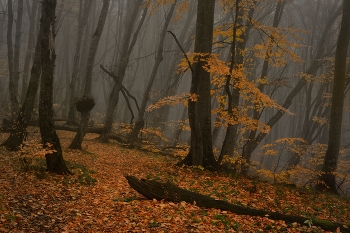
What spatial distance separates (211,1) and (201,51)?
6.17 ft

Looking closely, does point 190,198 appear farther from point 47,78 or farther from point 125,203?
point 47,78

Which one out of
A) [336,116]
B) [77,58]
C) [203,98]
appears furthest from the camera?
[77,58]

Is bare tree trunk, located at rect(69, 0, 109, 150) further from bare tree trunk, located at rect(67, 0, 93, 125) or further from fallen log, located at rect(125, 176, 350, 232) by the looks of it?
fallen log, located at rect(125, 176, 350, 232)

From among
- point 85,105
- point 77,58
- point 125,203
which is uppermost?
point 77,58

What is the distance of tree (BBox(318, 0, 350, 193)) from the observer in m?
11.7

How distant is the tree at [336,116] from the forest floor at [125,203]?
256 centimetres

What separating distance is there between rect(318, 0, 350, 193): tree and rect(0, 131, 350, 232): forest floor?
101 inches

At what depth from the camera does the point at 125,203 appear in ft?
22.7

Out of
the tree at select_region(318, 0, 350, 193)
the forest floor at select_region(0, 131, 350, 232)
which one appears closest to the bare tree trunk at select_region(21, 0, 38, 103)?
the forest floor at select_region(0, 131, 350, 232)

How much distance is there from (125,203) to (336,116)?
9.31 m

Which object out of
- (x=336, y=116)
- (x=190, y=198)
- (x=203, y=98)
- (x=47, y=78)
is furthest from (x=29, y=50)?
(x=336, y=116)

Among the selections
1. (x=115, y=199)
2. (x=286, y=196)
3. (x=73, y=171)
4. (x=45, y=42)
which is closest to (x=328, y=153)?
(x=286, y=196)

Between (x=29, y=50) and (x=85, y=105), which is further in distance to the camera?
(x=29, y=50)

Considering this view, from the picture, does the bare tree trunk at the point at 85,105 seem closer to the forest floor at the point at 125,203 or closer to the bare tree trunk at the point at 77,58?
the forest floor at the point at 125,203
